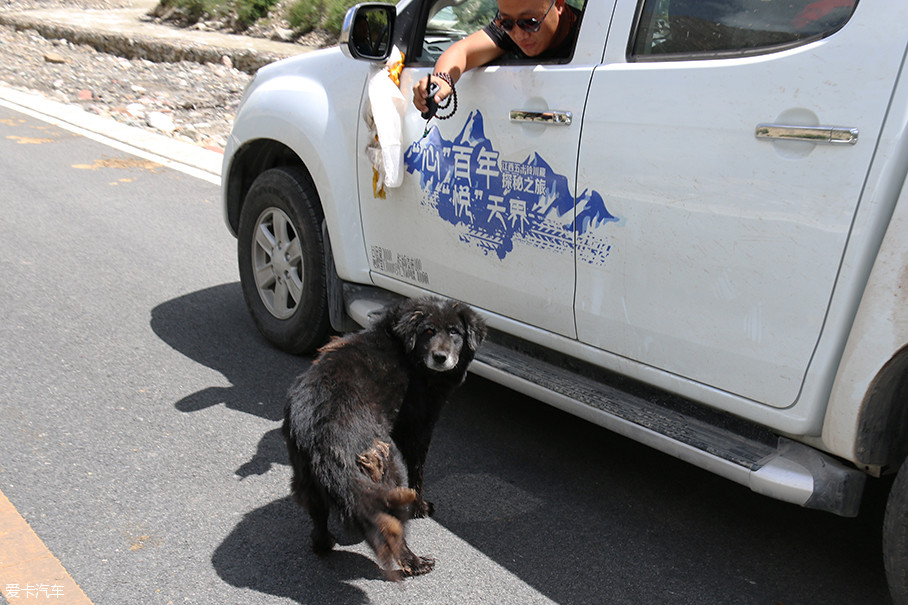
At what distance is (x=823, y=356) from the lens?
255 centimetres

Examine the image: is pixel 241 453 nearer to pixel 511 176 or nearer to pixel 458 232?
pixel 458 232

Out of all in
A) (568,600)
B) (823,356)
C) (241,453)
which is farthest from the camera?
(241,453)

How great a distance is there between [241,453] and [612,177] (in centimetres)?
198

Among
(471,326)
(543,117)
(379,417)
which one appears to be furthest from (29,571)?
(543,117)

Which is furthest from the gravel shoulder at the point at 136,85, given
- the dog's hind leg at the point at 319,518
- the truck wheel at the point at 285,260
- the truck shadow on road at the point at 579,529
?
the dog's hind leg at the point at 319,518

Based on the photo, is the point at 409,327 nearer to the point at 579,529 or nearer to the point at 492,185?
the point at 492,185

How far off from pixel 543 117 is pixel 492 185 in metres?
0.35

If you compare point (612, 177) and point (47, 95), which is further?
point (47, 95)

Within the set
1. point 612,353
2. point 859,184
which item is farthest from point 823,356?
point 612,353

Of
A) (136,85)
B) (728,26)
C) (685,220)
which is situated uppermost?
(728,26)

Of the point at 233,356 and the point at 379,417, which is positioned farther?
the point at 233,356

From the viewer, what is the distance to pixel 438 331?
316cm

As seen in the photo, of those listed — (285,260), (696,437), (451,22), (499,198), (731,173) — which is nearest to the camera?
(731,173)

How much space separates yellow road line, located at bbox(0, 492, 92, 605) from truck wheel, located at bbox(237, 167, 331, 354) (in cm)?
181
